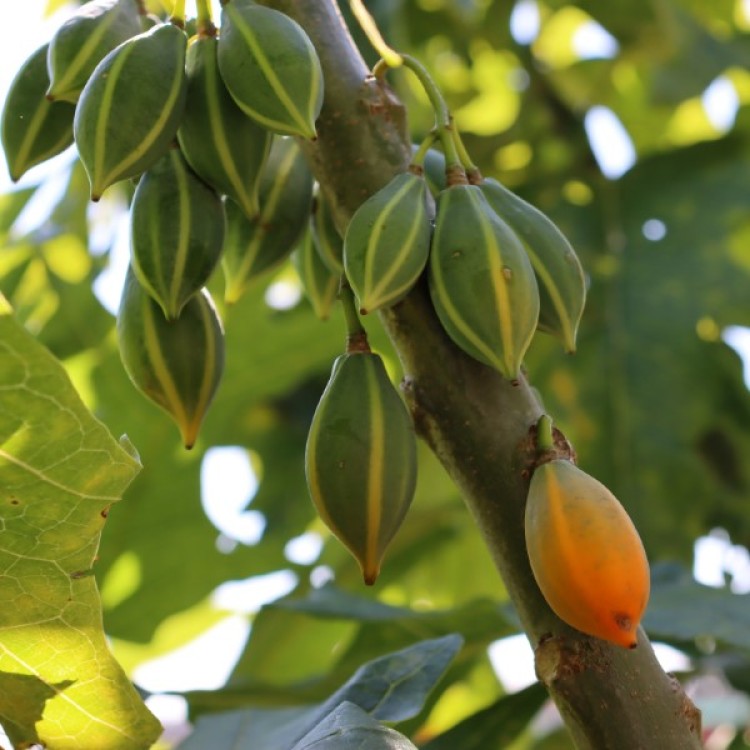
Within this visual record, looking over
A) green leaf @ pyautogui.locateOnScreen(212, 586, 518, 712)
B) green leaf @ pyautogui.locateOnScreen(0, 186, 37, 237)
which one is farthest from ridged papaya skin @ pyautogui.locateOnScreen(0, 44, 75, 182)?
green leaf @ pyautogui.locateOnScreen(0, 186, 37, 237)

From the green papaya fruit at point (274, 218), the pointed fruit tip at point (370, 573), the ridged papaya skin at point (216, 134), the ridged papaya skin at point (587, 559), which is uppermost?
the ridged papaya skin at point (216, 134)

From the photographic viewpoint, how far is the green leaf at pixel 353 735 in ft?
3.40

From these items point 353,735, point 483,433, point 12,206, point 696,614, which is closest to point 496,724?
point 696,614

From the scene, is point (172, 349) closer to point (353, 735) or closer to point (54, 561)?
point (54, 561)

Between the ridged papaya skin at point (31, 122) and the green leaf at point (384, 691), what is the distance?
61cm

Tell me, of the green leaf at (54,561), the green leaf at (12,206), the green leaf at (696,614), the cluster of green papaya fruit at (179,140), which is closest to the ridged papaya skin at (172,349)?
the cluster of green papaya fruit at (179,140)

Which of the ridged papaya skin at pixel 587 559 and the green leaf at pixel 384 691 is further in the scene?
the green leaf at pixel 384 691

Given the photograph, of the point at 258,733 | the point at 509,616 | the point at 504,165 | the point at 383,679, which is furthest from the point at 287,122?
the point at 504,165

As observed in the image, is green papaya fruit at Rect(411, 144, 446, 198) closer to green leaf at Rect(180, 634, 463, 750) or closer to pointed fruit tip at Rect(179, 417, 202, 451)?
pointed fruit tip at Rect(179, 417, 202, 451)

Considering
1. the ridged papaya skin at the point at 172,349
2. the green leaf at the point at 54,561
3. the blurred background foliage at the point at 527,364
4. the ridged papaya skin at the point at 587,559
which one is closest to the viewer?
the ridged papaya skin at the point at 587,559

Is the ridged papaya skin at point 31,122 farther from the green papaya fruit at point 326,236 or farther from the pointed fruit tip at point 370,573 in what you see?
the pointed fruit tip at point 370,573

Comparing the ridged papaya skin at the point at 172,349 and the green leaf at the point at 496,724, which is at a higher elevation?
the ridged papaya skin at the point at 172,349

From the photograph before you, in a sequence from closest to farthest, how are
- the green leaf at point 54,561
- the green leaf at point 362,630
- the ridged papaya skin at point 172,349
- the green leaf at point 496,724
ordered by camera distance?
the green leaf at point 54,561
the ridged papaya skin at point 172,349
the green leaf at point 496,724
the green leaf at point 362,630

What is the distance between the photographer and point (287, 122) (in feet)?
3.36
